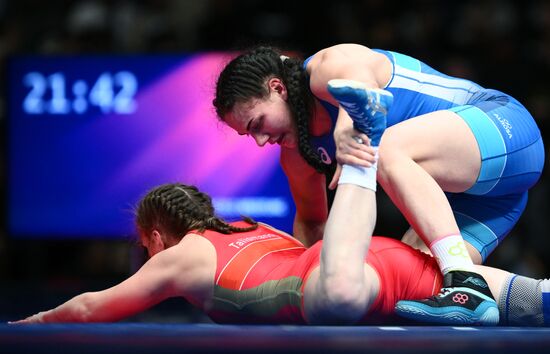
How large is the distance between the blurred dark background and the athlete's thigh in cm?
182

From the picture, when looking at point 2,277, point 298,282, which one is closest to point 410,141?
point 298,282

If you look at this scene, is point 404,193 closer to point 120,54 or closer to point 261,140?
point 261,140

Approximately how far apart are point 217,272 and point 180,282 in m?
0.09

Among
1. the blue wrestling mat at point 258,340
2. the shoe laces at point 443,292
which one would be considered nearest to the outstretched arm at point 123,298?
the blue wrestling mat at point 258,340

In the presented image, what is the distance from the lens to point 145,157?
14.5ft

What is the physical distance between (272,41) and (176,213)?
2.10 meters

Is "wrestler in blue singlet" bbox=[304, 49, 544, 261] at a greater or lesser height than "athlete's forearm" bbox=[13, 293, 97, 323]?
greater

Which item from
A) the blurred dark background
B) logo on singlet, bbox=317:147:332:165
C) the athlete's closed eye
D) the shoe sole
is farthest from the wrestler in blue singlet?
the blurred dark background

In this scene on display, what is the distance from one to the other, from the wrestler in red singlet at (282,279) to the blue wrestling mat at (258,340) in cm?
37

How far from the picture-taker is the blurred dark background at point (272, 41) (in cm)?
434

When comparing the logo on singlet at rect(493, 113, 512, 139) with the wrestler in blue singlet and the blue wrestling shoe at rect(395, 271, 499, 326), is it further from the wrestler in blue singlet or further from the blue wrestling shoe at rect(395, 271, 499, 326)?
the blue wrestling shoe at rect(395, 271, 499, 326)

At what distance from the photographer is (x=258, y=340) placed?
4.95 ft

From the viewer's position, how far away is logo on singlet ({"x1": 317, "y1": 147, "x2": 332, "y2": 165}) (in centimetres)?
266

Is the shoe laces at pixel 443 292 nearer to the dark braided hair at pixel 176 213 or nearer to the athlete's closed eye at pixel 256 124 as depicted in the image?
the dark braided hair at pixel 176 213
